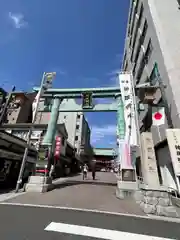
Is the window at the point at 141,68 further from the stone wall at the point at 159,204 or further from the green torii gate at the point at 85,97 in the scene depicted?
the stone wall at the point at 159,204

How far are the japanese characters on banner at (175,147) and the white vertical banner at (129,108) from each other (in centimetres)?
225

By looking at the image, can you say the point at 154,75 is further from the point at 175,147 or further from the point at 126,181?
the point at 126,181

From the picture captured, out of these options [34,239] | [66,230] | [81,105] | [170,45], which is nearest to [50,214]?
[66,230]

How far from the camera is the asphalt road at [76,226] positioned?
3859 millimetres

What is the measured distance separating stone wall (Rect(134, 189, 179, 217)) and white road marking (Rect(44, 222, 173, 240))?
2398 mm

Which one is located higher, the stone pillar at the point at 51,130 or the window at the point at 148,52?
the window at the point at 148,52

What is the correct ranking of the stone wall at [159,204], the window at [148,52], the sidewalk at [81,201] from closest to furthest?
1. the stone wall at [159,204]
2. the sidewalk at [81,201]
3. the window at [148,52]

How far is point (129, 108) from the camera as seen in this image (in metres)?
11.1

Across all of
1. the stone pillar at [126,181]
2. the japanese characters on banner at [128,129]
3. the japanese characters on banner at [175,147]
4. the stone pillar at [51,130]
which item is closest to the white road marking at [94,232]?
the japanese characters on banner at [175,147]

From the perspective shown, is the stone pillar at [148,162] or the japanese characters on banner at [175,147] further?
the stone pillar at [148,162]

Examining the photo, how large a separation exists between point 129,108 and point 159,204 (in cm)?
668

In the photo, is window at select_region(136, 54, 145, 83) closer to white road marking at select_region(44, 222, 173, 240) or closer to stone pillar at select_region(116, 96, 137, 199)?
stone pillar at select_region(116, 96, 137, 199)

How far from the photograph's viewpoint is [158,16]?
47.7 ft

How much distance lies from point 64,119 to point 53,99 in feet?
150
